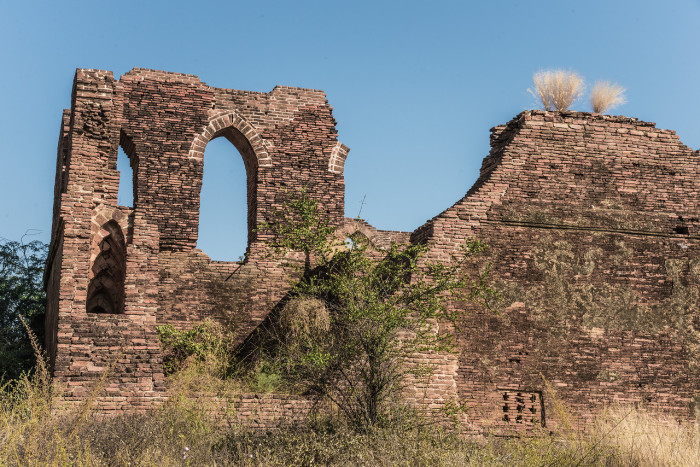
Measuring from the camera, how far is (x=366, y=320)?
→ 9648mm

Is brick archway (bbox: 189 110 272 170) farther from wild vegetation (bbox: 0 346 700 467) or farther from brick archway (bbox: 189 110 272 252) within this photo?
wild vegetation (bbox: 0 346 700 467)

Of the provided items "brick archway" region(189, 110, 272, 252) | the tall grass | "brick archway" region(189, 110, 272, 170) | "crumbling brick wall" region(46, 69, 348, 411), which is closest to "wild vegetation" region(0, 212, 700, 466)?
the tall grass

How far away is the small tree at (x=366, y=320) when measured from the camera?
9609mm

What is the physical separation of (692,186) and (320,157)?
6529mm

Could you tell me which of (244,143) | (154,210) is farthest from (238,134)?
(154,210)

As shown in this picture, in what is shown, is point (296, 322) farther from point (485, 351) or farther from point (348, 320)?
point (485, 351)

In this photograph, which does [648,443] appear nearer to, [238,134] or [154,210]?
[154,210]

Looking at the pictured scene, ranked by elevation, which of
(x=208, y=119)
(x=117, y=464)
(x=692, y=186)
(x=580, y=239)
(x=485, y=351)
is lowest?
(x=117, y=464)

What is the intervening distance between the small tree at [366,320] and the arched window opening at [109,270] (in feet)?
8.29

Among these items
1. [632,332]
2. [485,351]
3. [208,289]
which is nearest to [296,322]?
[208,289]

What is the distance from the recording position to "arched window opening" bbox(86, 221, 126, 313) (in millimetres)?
12586

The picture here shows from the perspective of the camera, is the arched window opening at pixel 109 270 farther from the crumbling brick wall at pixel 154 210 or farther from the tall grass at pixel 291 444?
the tall grass at pixel 291 444

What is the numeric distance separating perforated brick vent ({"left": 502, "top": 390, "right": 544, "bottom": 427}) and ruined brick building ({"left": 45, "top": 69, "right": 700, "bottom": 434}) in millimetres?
22

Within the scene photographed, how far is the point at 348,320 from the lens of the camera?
1031 cm
